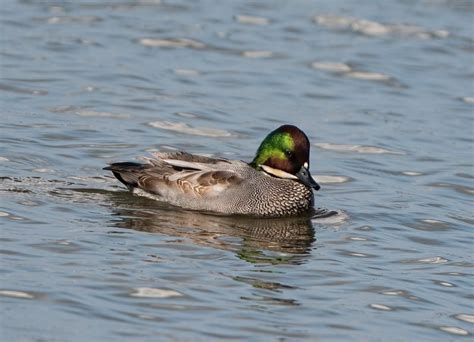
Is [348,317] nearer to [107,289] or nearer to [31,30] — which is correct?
[107,289]

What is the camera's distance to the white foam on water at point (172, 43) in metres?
20.1

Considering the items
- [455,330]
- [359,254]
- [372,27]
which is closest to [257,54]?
[372,27]

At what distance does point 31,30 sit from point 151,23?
7.26 ft

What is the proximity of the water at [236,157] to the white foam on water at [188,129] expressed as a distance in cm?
4

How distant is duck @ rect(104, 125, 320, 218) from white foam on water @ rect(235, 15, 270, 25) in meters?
9.44

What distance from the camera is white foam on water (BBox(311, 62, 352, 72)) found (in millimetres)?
19641

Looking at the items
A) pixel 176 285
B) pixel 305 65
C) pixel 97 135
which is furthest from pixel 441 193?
pixel 305 65

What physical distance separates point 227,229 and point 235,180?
0.77m

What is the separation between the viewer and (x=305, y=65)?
19719 millimetres

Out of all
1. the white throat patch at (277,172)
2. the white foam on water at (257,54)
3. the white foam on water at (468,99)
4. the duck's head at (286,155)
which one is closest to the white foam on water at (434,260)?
the duck's head at (286,155)

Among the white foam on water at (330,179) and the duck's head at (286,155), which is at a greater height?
the duck's head at (286,155)

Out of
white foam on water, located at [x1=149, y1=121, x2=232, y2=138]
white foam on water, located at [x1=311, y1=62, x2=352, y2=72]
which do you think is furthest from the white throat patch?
white foam on water, located at [x1=311, y1=62, x2=352, y2=72]

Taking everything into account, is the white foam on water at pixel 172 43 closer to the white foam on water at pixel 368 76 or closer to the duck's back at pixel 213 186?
the white foam on water at pixel 368 76

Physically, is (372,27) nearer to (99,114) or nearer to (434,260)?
(99,114)
